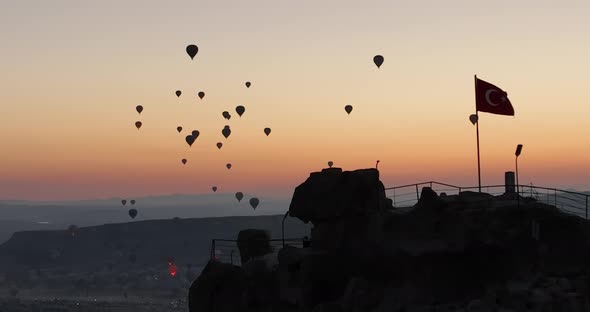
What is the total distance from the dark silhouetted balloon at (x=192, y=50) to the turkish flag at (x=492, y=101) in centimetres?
5119

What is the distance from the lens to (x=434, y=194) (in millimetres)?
54656

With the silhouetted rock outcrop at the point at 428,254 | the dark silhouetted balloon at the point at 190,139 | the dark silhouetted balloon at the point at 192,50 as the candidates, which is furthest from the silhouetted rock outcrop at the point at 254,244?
the dark silhouetted balloon at the point at 190,139

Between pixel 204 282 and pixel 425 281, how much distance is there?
→ 1789 centimetres

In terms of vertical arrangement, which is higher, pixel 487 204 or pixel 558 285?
pixel 487 204

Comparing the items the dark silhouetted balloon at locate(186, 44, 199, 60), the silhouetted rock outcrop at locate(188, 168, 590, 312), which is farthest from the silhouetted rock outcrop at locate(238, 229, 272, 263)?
the dark silhouetted balloon at locate(186, 44, 199, 60)

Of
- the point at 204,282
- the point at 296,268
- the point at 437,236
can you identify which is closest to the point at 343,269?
the point at 296,268

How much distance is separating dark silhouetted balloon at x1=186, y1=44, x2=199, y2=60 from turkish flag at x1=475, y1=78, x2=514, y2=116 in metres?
51.2

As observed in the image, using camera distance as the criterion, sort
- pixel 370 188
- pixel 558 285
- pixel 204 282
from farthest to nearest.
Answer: pixel 204 282
pixel 370 188
pixel 558 285

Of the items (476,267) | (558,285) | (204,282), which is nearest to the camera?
(558,285)

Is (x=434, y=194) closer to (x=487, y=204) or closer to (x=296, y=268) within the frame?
(x=487, y=204)

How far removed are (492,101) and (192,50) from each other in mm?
53411

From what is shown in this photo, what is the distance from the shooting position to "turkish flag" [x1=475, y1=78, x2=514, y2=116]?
56.2 m

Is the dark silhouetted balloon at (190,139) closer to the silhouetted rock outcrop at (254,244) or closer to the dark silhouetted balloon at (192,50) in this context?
the dark silhouetted balloon at (192,50)

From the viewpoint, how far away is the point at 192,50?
10462 cm
